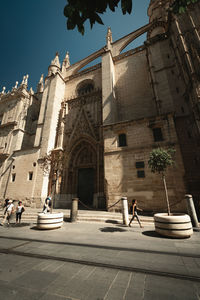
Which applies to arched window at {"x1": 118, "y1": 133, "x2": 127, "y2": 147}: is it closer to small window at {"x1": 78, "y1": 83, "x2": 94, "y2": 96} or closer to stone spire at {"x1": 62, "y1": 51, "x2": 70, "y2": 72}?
small window at {"x1": 78, "y1": 83, "x2": 94, "y2": 96}

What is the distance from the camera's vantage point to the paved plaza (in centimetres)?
185

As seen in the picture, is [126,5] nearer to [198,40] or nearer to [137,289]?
[137,289]

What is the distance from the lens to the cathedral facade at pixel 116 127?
9695 millimetres

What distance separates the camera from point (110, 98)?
14148 mm

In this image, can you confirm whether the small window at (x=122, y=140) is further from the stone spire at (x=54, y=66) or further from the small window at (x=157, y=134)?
the stone spire at (x=54, y=66)

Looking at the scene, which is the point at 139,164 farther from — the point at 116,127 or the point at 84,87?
the point at 84,87

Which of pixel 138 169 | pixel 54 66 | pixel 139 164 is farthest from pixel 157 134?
pixel 54 66

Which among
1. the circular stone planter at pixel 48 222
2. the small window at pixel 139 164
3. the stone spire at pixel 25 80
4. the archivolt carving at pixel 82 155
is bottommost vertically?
the circular stone planter at pixel 48 222

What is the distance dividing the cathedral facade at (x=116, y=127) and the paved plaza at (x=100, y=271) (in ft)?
18.7

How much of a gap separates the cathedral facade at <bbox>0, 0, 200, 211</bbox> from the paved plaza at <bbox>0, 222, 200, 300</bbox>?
5.69 m

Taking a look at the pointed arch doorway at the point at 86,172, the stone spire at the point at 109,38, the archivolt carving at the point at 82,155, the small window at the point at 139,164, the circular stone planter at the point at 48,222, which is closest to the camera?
the circular stone planter at the point at 48,222

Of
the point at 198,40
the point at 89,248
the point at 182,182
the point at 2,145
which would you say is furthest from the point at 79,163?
the point at 198,40

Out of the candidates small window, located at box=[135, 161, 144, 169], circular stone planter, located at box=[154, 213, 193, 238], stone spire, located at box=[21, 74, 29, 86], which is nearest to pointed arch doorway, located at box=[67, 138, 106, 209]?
small window, located at box=[135, 161, 144, 169]

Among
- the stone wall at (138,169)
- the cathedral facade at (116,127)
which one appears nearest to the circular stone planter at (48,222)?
the cathedral facade at (116,127)
